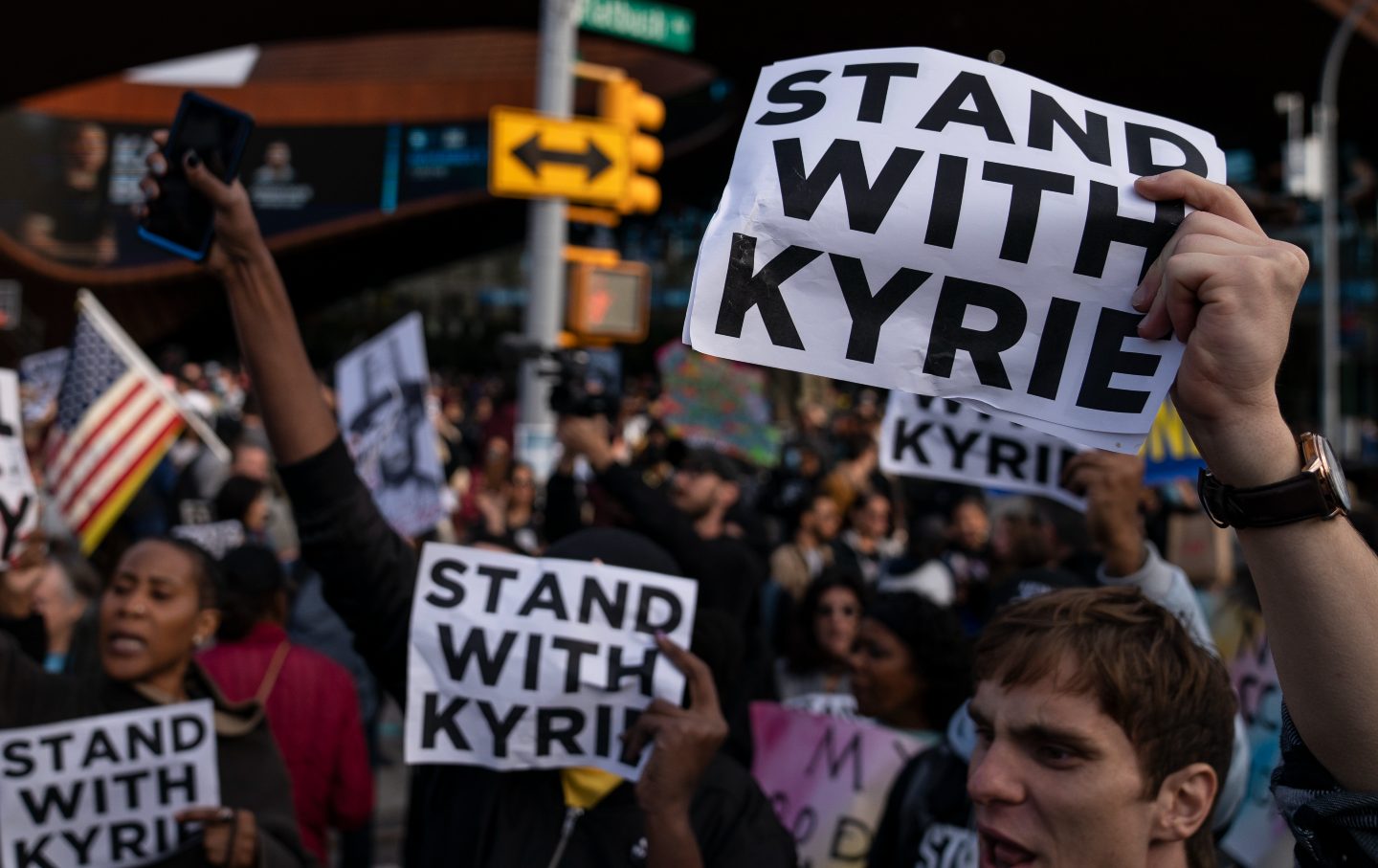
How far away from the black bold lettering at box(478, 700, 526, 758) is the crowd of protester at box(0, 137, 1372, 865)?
12 cm

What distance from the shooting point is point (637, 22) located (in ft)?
35.6

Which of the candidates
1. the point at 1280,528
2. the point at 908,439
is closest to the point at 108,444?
the point at 908,439

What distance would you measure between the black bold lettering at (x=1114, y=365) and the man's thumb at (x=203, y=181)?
185 cm

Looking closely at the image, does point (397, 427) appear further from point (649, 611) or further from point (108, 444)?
point (649, 611)

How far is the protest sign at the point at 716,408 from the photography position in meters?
11.5

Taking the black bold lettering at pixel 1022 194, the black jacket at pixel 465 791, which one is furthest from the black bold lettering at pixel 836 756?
the black bold lettering at pixel 1022 194

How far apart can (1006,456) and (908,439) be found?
1.60 ft

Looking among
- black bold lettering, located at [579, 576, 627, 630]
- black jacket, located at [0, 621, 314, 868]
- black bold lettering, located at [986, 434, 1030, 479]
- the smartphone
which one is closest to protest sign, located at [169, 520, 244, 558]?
black jacket, located at [0, 621, 314, 868]

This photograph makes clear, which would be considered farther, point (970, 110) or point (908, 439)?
point (908, 439)

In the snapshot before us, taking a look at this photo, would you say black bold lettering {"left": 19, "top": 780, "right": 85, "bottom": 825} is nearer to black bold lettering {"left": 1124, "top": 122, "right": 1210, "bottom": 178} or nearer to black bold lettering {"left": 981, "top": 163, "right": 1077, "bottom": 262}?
black bold lettering {"left": 981, "top": 163, "right": 1077, "bottom": 262}

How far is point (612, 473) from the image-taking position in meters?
5.08

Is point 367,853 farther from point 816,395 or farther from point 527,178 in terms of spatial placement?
point 816,395

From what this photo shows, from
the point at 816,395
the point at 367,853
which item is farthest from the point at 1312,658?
the point at 816,395

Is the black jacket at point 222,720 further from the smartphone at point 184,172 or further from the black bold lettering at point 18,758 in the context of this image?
the smartphone at point 184,172
